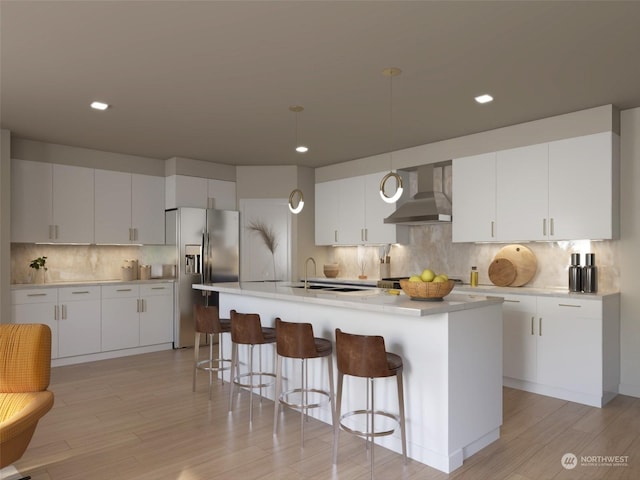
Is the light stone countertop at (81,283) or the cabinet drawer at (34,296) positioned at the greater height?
the light stone countertop at (81,283)

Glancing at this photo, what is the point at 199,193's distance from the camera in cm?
654

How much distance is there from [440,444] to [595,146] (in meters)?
3.11

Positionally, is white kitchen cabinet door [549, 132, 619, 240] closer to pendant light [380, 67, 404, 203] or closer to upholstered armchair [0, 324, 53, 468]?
pendant light [380, 67, 404, 203]

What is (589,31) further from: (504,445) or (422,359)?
(504,445)

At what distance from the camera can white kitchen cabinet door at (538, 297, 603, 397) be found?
384 centimetres

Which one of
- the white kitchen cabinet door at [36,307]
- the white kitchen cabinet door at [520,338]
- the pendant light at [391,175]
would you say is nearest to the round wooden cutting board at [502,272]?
the white kitchen cabinet door at [520,338]

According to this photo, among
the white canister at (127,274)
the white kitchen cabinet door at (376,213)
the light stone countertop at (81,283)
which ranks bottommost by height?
the light stone countertop at (81,283)

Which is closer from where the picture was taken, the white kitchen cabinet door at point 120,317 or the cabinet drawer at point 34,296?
the cabinet drawer at point 34,296

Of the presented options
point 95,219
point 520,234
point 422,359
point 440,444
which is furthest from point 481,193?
point 95,219

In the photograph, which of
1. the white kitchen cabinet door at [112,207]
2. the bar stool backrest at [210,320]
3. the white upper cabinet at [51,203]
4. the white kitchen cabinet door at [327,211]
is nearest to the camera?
the bar stool backrest at [210,320]

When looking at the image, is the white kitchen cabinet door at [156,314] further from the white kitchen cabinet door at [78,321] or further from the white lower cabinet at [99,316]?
the white kitchen cabinet door at [78,321]

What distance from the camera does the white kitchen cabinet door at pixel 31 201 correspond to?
17.2 feet

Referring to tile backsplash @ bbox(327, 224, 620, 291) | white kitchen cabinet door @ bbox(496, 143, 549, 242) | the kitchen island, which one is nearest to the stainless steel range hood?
tile backsplash @ bbox(327, 224, 620, 291)

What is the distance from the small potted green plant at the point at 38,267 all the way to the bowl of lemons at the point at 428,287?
4650mm
